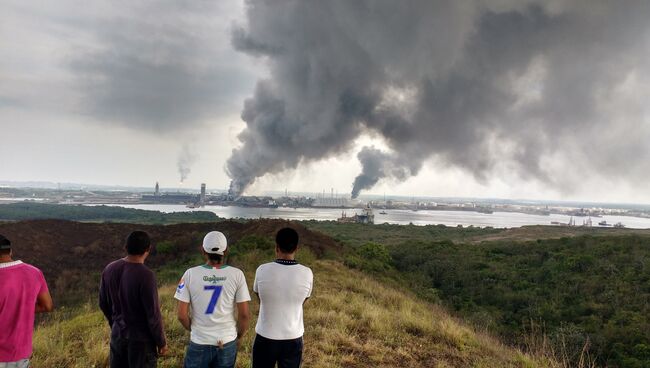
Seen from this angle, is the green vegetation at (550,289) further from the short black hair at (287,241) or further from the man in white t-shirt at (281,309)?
the short black hair at (287,241)

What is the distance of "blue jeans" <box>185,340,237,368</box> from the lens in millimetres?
3424

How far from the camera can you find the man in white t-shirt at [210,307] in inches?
135

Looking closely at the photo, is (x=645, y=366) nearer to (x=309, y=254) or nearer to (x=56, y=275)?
(x=309, y=254)

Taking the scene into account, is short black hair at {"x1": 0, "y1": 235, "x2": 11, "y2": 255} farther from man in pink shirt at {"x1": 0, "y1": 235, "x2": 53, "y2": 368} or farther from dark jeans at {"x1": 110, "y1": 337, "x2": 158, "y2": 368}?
dark jeans at {"x1": 110, "y1": 337, "x2": 158, "y2": 368}

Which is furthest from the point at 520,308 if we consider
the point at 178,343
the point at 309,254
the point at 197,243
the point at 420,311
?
the point at 197,243

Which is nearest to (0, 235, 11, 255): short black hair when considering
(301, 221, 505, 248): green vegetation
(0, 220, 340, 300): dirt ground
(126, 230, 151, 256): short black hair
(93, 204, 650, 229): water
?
(126, 230, 151, 256): short black hair

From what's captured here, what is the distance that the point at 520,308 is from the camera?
1553cm

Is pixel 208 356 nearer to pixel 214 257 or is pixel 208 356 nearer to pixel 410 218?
pixel 214 257

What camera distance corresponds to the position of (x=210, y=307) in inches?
136

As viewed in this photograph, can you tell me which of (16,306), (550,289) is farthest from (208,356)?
(550,289)

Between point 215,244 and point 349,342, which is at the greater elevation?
point 215,244

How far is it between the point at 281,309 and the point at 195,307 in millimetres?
762

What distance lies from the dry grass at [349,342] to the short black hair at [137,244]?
2.98 metres

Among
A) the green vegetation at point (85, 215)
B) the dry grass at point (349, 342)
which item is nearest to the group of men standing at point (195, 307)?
the dry grass at point (349, 342)
